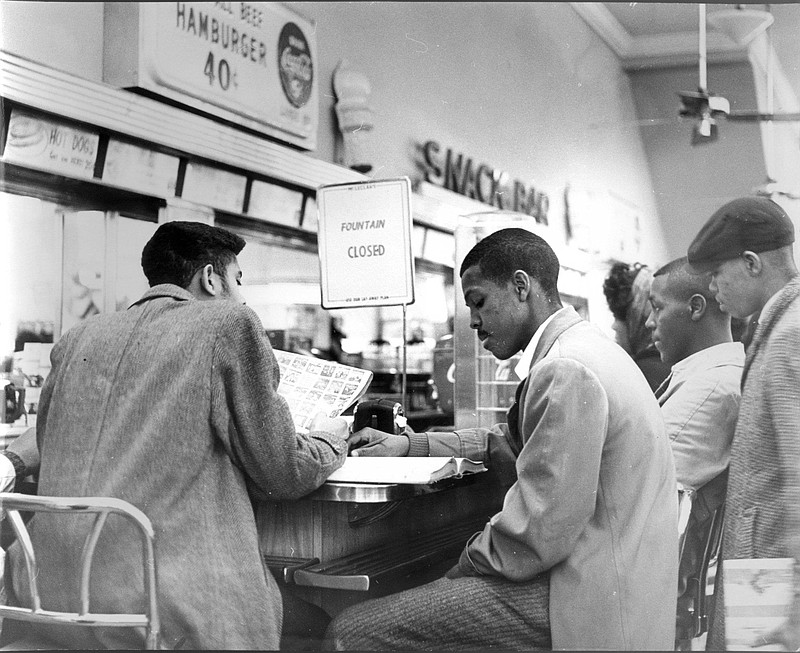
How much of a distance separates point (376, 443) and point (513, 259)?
0.63 meters

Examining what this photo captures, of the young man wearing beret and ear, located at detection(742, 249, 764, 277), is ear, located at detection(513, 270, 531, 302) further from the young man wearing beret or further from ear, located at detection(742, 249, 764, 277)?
ear, located at detection(742, 249, 764, 277)

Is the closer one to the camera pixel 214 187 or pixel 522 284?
pixel 522 284

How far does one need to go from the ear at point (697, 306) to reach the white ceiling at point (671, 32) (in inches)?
22.9

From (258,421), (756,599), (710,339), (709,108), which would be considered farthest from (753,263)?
(258,421)

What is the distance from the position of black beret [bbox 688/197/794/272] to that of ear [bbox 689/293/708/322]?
80 millimetres

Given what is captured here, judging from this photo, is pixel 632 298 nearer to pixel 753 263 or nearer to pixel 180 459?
pixel 753 263

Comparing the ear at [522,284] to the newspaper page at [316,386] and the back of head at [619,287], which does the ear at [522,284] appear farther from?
the newspaper page at [316,386]

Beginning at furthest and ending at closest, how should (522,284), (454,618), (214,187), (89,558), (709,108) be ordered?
1. (214,187)
2. (709,108)
3. (522,284)
4. (454,618)
5. (89,558)

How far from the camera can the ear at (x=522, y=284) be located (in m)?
2.09

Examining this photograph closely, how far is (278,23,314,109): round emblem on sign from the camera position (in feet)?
8.46

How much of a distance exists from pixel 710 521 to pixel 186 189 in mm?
1741

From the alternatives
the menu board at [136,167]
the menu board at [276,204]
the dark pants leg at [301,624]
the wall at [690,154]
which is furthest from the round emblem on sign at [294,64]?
the dark pants leg at [301,624]

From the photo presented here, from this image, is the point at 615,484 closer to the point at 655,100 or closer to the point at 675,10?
the point at 655,100

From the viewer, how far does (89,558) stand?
1.83 metres
